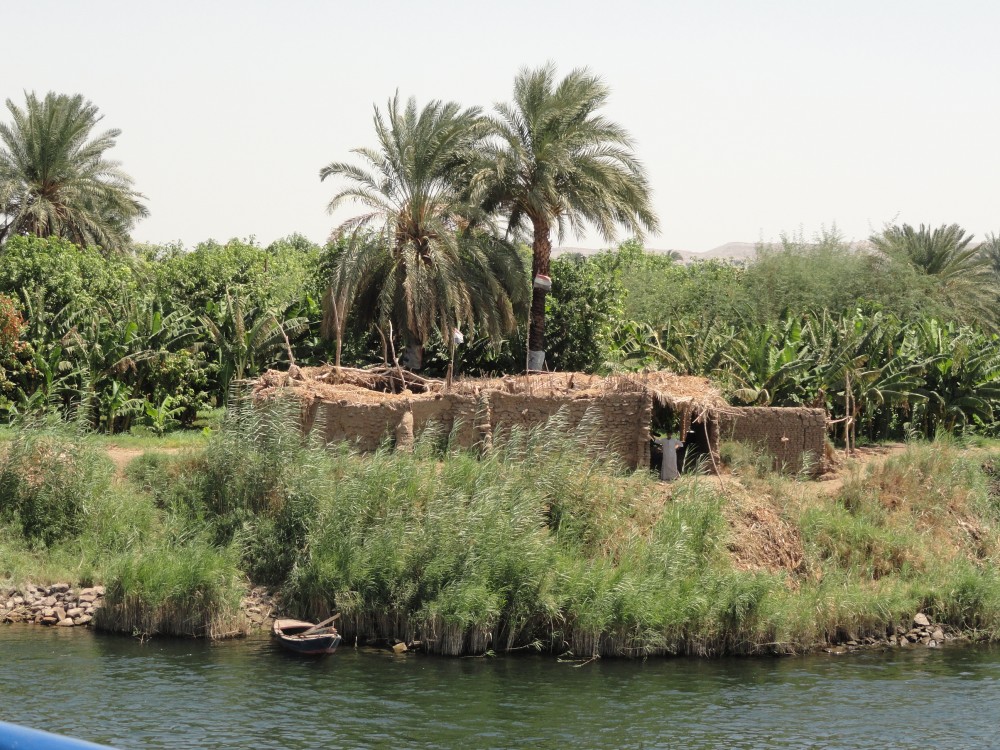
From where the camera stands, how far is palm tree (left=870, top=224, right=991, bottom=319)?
45.0 metres

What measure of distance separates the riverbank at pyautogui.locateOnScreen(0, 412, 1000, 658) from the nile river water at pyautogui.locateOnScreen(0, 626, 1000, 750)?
60 centimetres

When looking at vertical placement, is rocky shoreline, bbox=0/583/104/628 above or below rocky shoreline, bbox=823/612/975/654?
above

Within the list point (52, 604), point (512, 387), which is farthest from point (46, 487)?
point (512, 387)

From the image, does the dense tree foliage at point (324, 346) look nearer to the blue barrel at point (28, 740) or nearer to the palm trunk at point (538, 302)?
the palm trunk at point (538, 302)

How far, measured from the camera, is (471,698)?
15766mm

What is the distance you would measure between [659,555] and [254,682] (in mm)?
6638

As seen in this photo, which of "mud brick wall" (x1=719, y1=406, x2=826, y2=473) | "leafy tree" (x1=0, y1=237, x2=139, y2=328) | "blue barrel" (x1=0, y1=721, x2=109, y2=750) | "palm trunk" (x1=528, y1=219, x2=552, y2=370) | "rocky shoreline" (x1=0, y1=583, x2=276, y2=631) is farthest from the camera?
"leafy tree" (x1=0, y1=237, x2=139, y2=328)

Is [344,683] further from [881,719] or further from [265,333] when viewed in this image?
[265,333]

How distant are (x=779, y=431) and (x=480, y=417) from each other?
5.71 metres

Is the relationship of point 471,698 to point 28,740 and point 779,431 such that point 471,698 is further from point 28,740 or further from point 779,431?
point 28,740

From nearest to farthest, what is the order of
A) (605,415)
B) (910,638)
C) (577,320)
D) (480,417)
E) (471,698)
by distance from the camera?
(471,698), (910,638), (605,415), (480,417), (577,320)

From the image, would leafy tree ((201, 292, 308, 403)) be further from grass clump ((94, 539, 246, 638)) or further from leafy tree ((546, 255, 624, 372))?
grass clump ((94, 539, 246, 638))

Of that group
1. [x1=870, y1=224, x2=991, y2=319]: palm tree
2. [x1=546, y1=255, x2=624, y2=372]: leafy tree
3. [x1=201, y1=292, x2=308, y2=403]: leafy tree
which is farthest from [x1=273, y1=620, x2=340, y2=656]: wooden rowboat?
[x1=870, y1=224, x2=991, y2=319]: palm tree

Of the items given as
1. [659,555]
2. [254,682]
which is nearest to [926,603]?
[659,555]
